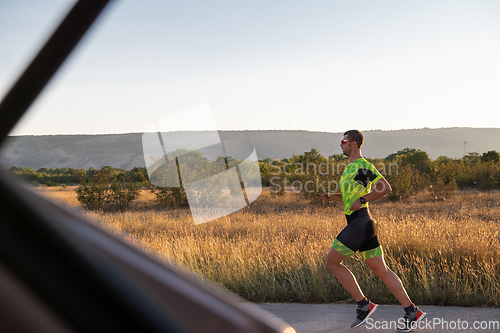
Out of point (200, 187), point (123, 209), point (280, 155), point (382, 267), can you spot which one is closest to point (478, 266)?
point (382, 267)

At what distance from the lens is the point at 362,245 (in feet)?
11.5

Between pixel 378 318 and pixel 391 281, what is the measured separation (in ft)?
2.03

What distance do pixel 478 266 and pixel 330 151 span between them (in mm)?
117993

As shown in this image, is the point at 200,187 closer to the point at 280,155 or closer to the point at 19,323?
the point at 19,323

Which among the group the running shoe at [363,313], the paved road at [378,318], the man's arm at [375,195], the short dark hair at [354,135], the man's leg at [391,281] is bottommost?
the paved road at [378,318]

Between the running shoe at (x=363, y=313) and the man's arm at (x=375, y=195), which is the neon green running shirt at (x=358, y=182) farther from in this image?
the running shoe at (x=363, y=313)

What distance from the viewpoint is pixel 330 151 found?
120 meters

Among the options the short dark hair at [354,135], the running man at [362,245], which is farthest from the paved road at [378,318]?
the short dark hair at [354,135]

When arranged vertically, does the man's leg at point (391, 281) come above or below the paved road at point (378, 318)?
above

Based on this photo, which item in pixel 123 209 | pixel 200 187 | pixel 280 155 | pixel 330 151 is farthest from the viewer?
pixel 330 151

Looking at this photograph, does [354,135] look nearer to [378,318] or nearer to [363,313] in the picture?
[363,313]

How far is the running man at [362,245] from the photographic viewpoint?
337 centimetres

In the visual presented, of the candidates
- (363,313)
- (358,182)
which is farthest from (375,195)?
(363,313)

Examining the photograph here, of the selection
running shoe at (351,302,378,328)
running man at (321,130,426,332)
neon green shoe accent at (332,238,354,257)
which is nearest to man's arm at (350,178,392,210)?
running man at (321,130,426,332)
